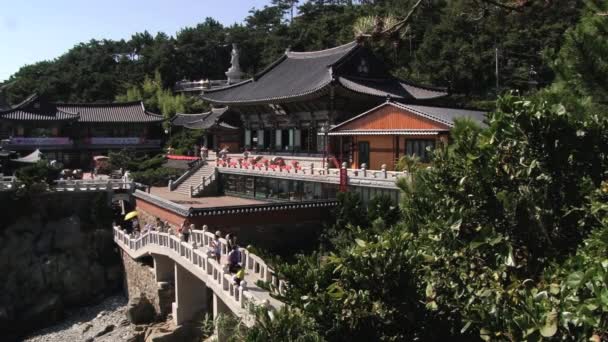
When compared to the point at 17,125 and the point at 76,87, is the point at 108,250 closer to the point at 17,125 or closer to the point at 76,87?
the point at 17,125

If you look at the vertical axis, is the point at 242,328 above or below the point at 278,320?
below

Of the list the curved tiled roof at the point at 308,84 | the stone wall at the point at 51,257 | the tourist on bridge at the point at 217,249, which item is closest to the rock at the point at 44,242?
the stone wall at the point at 51,257

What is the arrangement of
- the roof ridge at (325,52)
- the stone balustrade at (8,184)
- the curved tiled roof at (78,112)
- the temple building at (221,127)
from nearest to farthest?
1. the stone balustrade at (8,184)
2. the roof ridge at (325,52)
3. the temple building at (221,127)
4. the curved tiled roof at (78,112)

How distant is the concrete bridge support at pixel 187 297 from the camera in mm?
20375

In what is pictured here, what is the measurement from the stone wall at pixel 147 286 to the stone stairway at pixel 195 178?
22.3 feet

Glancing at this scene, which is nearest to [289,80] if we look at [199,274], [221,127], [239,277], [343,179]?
[221,127]

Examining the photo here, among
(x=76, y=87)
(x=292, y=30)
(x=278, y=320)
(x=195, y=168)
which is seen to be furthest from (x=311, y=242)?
(x=76, y=87)

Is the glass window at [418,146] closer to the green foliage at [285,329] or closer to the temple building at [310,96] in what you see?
the temple building at [310,96]

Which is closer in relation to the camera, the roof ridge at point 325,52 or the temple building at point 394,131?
the temple building at point 394,131

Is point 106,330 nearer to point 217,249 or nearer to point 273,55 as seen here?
point 217,249

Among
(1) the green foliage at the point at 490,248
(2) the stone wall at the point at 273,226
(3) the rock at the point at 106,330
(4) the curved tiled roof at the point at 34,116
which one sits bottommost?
(3) the rock at the point at 106,330

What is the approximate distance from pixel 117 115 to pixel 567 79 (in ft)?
154

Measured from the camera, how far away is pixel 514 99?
5.96m

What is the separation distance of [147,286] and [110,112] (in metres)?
30.0
